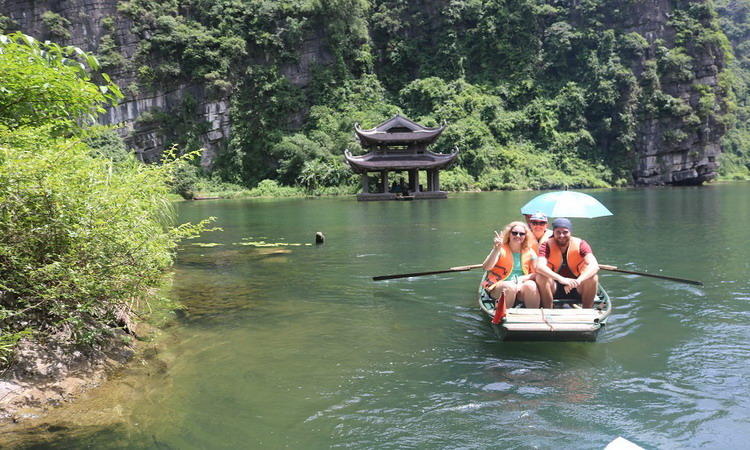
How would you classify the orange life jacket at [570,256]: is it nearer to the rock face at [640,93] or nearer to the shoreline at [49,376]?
the shoreline at [49,376]

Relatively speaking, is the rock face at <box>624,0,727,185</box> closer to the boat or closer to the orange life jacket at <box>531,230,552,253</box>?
the orange life jacket at <box>531,230,552,253</box>

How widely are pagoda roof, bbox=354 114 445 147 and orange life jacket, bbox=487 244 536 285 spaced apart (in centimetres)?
2862

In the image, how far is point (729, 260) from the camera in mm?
10898

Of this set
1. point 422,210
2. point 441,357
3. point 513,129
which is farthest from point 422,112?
point 441,357

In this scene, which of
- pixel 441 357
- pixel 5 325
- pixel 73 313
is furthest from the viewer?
pixel 441 357

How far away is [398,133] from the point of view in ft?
116

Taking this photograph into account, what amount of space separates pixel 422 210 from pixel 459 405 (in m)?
20.8

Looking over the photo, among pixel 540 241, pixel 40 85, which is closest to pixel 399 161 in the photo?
pixel 540 241

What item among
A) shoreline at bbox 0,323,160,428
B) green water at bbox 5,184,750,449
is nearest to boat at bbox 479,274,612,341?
green water at bbox 5,184,750,449

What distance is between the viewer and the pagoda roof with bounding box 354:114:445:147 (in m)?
35.0

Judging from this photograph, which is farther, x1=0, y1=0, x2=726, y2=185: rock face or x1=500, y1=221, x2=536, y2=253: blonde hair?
x1=0, y1=0, x2=726, y2=185: rock face

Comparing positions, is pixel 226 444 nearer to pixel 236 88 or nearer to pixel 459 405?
pixel 459 405

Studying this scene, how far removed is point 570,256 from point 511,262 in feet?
2.47

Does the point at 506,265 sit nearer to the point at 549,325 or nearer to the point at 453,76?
the point at 549,325
